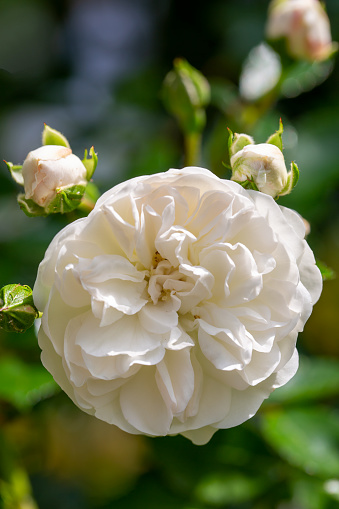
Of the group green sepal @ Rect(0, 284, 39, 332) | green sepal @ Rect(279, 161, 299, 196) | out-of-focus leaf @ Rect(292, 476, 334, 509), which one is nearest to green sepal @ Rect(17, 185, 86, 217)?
green sepal @ Rect(0, 284, 39, 332)

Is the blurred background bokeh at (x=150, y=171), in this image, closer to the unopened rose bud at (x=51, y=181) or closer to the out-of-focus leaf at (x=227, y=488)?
the out-of-focus leaf at (x=227, y=488)

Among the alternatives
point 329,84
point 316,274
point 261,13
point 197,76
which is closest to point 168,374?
point 316,274

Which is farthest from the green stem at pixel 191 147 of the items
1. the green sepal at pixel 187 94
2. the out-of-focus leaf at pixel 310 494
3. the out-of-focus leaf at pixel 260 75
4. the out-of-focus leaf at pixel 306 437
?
the out-of-focus leaf at pixel 310 494

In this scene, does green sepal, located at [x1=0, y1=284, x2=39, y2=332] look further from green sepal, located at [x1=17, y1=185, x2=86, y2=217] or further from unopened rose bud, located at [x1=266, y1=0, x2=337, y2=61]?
unopened rose bud, located at [x1=266, y1=0, x2=337, y2=61]

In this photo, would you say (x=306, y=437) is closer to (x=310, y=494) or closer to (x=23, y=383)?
(x=310, y=494)

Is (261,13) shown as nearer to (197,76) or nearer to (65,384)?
(197,76)

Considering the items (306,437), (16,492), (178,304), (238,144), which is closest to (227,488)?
(306,437)
